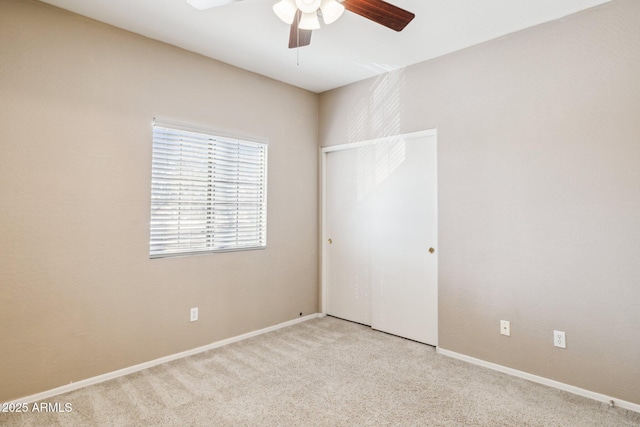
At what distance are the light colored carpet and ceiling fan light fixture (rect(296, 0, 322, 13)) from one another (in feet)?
7.47

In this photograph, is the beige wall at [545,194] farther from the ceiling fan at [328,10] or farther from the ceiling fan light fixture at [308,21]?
the ceiling fan light fixture at [308,21]

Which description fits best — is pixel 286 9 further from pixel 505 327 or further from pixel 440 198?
pixel 505 327

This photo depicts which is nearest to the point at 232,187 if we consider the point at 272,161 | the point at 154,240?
the point at 272,161

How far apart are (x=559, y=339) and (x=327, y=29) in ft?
9.23

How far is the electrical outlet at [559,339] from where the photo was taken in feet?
7.98

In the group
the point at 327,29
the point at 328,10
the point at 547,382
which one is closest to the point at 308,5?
the point at 328,10

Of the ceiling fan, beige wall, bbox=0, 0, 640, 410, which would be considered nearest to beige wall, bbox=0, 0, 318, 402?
beige wall, bbox=0, 0, 640, 410

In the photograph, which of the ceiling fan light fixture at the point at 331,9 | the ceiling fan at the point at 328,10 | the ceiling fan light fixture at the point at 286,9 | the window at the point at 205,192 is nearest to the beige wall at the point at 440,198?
the window at the point at 205,192

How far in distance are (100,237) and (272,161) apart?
5.68ft

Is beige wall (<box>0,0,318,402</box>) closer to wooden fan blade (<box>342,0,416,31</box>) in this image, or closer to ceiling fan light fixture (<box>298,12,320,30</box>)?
ceiling fan light fixture (<box>298,12,320,30</box>)

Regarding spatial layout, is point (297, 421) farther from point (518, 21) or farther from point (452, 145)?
point (518, 21)

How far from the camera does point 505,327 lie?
2.70 m

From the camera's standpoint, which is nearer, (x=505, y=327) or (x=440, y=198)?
(x=505, y=327)

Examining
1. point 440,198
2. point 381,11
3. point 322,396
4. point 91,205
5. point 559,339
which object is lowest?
point 322,396
